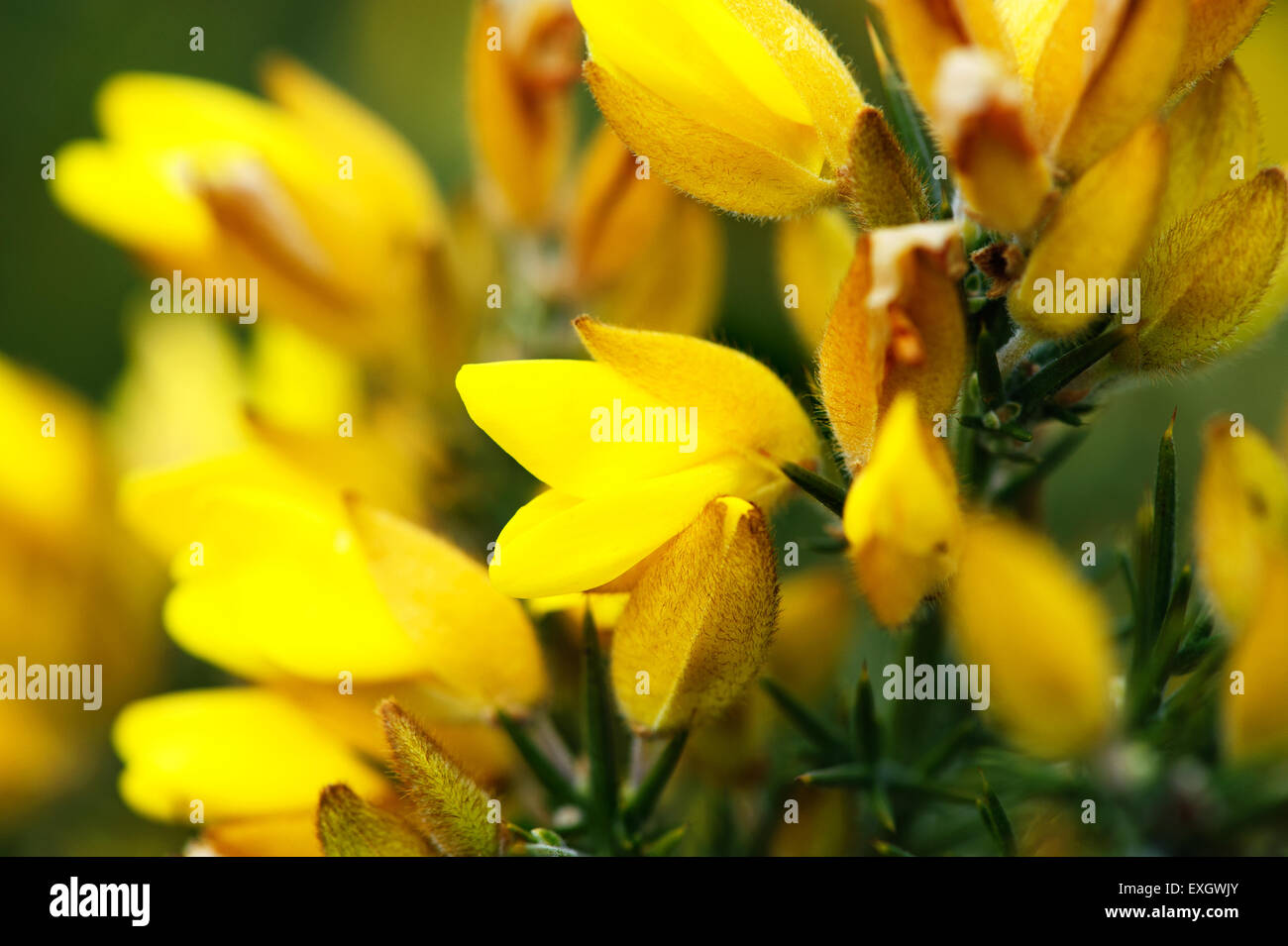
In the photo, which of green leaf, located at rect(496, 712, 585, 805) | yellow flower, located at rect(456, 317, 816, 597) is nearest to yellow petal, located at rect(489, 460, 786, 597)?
yellow flower, located at rect(456, 317, 816, 597)

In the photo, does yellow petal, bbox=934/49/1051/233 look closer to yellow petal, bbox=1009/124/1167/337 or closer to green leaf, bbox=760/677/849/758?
yellow petal, bbox=1009/124/1167/337

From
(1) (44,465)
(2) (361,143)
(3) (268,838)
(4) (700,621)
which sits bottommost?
(3) (268,838)

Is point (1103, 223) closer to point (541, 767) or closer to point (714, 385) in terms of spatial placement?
point (714, 385)

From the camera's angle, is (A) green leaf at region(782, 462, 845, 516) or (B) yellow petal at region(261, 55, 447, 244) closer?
(A) green leaf at region(782, 462, 845, 516)

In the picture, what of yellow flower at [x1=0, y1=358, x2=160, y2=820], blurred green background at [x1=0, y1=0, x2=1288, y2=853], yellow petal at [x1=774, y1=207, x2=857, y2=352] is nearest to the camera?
yellow petal at [x1=774, y1=207, x2=857, y2=352]

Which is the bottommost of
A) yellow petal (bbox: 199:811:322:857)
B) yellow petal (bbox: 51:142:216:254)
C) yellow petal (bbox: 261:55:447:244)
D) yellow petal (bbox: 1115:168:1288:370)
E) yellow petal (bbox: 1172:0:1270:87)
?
yellow petal (bbox: 199:811:322:857)

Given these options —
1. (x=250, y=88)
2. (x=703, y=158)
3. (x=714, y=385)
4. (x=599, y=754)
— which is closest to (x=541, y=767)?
(x=599, y=754)

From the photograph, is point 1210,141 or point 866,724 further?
point 866,724

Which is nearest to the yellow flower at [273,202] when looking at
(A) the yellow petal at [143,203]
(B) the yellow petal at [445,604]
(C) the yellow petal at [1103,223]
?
(A) the yellow petal at [143,203]

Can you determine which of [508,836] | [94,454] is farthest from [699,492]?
[94,454]
